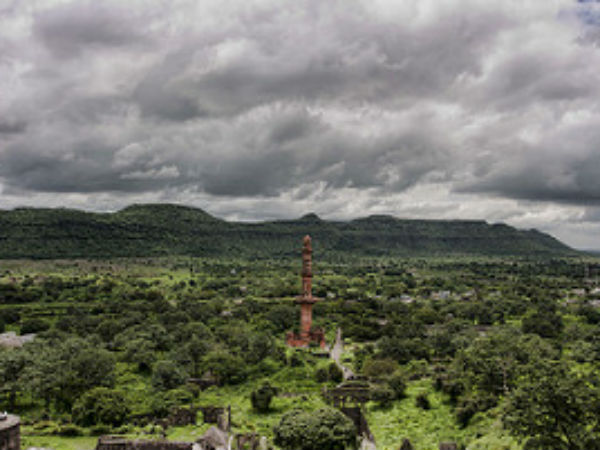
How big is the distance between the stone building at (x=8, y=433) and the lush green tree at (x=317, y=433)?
14.8 meters

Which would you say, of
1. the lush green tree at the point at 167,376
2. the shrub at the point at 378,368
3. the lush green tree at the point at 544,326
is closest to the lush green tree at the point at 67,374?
the lush green tree at the point at 167,376

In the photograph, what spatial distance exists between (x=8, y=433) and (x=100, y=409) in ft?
45.8

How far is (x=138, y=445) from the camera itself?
88.1 feet

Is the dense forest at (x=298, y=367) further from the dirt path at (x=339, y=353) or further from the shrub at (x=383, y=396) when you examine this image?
the dirt path at (x=339, y=353)

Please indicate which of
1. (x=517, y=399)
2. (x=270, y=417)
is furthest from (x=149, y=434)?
(x=517, y=399)

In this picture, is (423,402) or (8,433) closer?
(8,433)

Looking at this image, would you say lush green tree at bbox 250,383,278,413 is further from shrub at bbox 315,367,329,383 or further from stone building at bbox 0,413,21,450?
stone building at bbox 0,413,21,450

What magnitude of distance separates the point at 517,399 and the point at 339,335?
5344cm

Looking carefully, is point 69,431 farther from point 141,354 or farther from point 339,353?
point 339,353

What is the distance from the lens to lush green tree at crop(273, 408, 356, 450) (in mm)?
29500

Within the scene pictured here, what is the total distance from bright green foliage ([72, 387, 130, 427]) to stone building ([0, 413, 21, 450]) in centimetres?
1270

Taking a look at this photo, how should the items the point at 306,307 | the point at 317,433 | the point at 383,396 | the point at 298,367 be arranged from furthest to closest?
the point at 306,307 → the point at 298,367 → the point at 383,396 → the point at 317,433

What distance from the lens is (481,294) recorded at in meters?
110

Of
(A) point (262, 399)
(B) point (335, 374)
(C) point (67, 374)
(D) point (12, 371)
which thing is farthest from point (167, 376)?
(B) point (335, 374)
